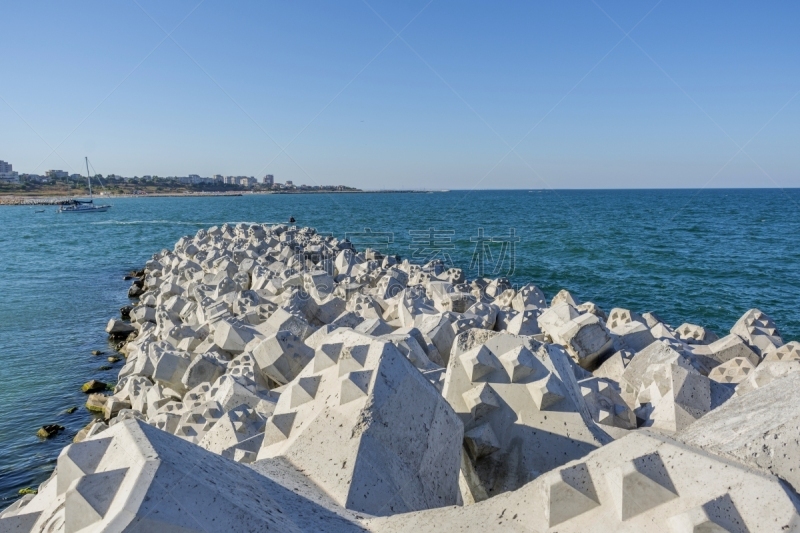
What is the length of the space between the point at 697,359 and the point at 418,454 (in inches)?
176

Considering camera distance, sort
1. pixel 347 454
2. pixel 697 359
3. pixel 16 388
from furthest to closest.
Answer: pixel 16 388
pixel 697 359
pixel 347 454

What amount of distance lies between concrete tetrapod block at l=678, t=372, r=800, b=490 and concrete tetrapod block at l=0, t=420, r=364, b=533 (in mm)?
1350

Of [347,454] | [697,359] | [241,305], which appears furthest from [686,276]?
[347,454]

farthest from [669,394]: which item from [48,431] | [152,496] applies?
[48,431]

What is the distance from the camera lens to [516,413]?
328 centimetres

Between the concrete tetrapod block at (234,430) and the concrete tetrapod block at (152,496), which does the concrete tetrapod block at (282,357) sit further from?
the concrete tetrapod block at (152,496)

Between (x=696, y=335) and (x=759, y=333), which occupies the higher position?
(x=759, y=333)

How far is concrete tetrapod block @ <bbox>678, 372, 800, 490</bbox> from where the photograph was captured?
1.83 m

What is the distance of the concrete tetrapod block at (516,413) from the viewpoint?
10.3 ft

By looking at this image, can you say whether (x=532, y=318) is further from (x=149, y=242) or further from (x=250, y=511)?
(x=149, y=242)

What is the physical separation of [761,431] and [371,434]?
5.03ft

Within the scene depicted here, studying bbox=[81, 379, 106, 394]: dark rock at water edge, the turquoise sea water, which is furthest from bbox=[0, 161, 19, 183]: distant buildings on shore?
bbox=[81, 379, 106, 394]: dark rock at water edge

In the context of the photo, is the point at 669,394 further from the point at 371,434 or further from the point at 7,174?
the point at 7,174

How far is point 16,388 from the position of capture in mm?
8375
